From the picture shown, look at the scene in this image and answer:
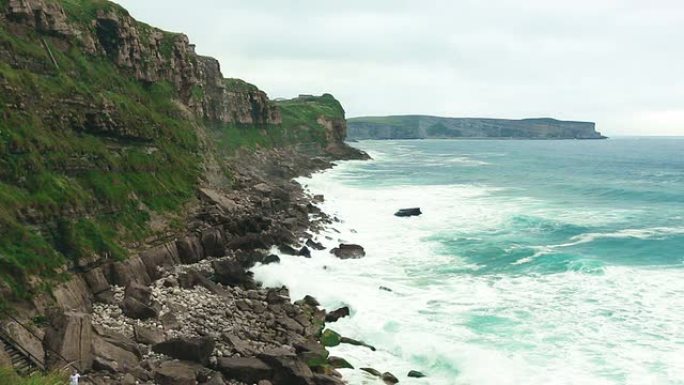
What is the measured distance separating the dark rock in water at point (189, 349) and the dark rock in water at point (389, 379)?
6.89 metres

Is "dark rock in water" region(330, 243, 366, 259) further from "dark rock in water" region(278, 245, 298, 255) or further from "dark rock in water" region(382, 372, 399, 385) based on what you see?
"dark rock in water" region(382, 372, 399, 385)

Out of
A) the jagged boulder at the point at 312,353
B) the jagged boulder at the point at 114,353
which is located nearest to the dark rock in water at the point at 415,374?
the jagged boulder at the point at 312,353

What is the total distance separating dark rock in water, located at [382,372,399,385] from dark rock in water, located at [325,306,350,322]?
6.71 meters

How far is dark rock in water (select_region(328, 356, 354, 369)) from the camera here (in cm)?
2295

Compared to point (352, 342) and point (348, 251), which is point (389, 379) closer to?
point (352, 342)

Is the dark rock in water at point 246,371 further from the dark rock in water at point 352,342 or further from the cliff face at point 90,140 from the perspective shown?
the cliff face at point 90,140

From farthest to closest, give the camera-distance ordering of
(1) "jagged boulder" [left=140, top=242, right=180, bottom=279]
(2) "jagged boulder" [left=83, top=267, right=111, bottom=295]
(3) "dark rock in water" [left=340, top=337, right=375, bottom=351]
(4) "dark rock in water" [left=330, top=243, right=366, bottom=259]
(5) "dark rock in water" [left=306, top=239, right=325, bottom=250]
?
(5) "dark rock in water" [left=306, top=239, right=325, bottom=250]
(4) "dark rock in water" [left=330, top=243, right=366, bottom=259]
(1) "jagged boulder" [left=140, top=242, right=180, bottom=279]
(2) "jagged boulder" [left=83, top=267, right=111, bottom=295]
(3) "dark rock in water" [left=340, top=337, right=375, bottom=351]

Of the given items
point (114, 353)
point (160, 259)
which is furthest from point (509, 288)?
point (114, 353)

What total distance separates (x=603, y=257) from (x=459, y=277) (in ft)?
40.8

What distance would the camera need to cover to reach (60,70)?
35812 mm

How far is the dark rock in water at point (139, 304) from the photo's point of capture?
2409cm

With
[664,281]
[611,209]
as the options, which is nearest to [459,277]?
[664,281]

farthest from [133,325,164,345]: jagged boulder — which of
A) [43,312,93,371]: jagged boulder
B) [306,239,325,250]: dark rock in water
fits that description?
[306,239,325,250]: dark rock in water

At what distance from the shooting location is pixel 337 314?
28938 mm
